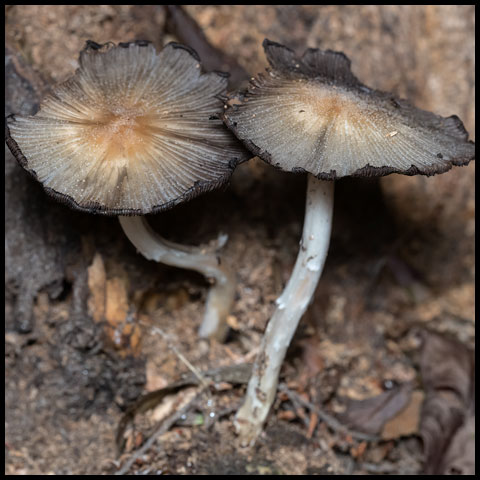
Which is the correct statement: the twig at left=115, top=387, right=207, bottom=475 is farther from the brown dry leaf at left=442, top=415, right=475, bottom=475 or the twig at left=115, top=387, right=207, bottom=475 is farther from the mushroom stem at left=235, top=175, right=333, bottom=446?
the brown dry leaf at left=442, top=415, right=475, bottom=475

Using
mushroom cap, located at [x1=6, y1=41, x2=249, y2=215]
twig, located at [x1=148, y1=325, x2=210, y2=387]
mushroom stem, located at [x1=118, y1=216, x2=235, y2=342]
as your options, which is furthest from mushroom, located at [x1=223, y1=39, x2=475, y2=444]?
mushroom stem, located at [x1=118, y1=216, x2=235, y2=342]

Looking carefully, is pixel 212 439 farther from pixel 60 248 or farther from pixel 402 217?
pixel 402 217

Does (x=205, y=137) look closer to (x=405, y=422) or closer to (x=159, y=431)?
(x=159, y=431)

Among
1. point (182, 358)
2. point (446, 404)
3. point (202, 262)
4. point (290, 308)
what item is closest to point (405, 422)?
point (446, 404)

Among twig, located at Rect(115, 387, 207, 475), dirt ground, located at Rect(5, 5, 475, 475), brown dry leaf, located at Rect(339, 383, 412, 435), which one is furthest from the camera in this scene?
brown dry leaf, located at Rect(339, 383, 412, 435)

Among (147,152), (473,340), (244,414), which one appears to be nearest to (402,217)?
(473,340)
